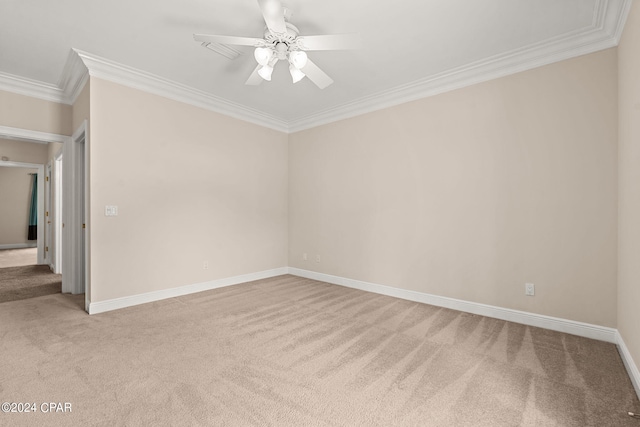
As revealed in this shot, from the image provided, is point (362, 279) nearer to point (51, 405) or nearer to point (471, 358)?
point (471, 358)

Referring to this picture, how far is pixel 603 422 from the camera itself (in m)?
1.58

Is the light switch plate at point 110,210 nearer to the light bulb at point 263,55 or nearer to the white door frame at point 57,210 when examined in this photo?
the light bulb at point 263,55

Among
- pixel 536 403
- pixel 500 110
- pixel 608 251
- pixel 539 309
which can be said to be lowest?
pixel 536 403

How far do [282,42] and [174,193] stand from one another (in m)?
2.52

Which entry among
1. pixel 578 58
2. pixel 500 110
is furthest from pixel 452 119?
Result: pixel 578 58

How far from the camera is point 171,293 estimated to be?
12.6 feet

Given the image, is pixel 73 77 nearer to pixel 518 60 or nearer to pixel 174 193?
pixel 174 193

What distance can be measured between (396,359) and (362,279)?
2.07m

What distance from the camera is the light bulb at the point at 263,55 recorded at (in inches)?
92.3

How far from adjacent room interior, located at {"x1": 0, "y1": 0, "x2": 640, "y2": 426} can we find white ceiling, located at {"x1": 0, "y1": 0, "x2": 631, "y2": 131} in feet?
0.16

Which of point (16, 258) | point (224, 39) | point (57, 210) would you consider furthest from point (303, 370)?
point (16, 258)

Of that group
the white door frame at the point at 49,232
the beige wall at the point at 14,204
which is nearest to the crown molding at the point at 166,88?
the white door frame at the point at 49,232

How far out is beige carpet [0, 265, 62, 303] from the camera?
392cm

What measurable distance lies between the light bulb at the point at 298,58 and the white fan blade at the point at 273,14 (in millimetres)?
202
